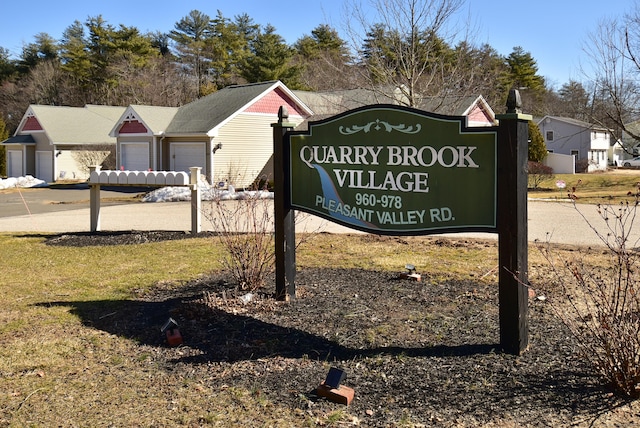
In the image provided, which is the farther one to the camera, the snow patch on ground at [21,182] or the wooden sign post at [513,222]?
the snow patch on ground at [21,182]

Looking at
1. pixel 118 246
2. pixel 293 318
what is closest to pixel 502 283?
pixel 293 318

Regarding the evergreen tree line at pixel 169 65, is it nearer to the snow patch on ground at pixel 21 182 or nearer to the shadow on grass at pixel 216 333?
the snow patch on ground at pixel 21 182

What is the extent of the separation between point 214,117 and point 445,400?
26.0 metres

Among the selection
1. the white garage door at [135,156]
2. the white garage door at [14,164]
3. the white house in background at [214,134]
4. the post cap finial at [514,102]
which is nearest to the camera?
the post cap finial at [514,102]

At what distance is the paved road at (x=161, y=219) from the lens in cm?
1244

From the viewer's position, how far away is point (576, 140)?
55.2 meters

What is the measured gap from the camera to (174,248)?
10297 mm

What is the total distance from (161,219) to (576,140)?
48.0 meters

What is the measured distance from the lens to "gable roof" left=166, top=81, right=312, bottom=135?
28.2 meters

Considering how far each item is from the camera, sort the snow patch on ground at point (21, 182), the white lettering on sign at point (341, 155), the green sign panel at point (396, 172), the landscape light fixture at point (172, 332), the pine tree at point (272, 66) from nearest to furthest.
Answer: the green sign panel at point (396, 172) < the landscape light fixture at point (172, 332) < the white lettering on sign at point (341, 155) < the snow patch on ground at point (21, 182) < the pine tree at point (272, 66)

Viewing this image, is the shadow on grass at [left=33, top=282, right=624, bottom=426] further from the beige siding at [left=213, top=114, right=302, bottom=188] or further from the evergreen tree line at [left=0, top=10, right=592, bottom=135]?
the evergreen tree line at [left=0, top=10, right=592, bottom=135]

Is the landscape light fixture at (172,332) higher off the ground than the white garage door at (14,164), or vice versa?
the white garage door at (14,164)

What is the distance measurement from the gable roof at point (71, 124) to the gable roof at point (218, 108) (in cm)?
760

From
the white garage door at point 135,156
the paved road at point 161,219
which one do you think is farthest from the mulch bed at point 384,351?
the white garage door at point 135,156
